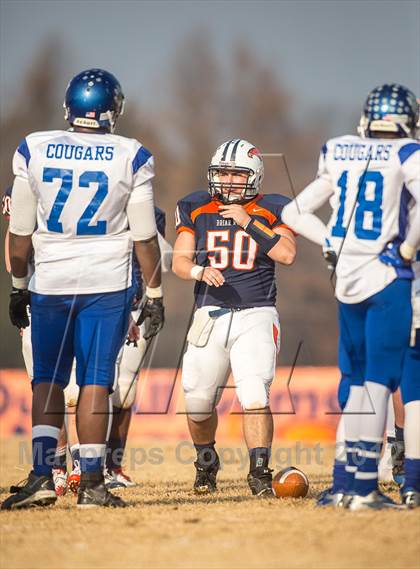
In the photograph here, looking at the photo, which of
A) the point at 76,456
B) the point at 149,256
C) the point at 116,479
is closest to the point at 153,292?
the point at 149,256

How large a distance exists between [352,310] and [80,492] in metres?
1.65

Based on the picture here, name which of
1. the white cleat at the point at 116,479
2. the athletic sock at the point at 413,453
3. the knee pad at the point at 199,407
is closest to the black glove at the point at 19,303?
the knee pad at the point at 199,407

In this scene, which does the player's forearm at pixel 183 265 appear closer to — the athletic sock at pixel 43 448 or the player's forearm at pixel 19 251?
the player's forearm at pixel 19 251

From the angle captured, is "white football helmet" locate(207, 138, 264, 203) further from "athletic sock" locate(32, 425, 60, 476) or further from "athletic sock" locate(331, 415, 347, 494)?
"athletic sock" locate(32, 425, 60, 476)

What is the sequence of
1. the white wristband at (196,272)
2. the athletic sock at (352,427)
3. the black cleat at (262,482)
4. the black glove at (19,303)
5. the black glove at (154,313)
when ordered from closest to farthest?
1. the athletic sock at (352,427)
2. the black glove at (154,313)
3. the black glove at (19,303)
4. the black cleat at (262,482)
5. the white wristband at (196,272)

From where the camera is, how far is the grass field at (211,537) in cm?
425

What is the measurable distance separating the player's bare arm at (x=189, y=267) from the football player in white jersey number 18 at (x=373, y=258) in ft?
3.91

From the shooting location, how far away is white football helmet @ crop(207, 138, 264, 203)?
22.7 feet

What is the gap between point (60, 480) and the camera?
23.4ft

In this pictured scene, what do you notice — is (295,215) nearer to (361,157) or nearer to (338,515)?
(361,157)

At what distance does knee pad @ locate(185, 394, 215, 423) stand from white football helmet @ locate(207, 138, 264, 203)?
4.09ft

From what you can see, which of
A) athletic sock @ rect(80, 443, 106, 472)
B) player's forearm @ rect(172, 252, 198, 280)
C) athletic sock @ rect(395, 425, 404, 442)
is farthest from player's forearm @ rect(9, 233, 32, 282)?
athletic sock @ rect(395, 425, 404, 442)

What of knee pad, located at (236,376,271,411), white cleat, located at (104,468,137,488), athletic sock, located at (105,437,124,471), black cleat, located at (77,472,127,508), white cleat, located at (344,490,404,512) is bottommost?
white cleat, located at (104,468,137,488)

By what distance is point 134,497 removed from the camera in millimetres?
6539
